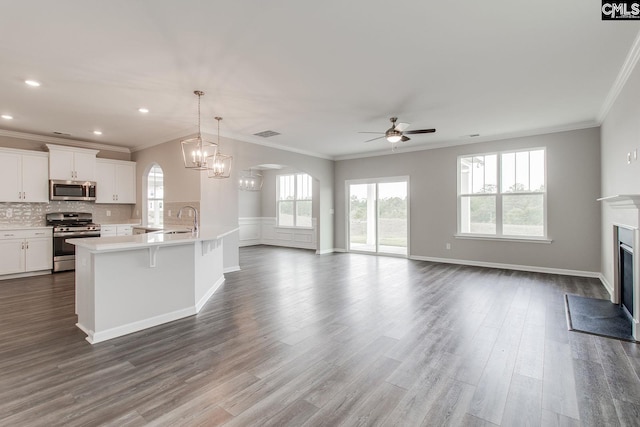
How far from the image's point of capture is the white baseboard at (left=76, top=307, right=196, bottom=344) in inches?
121

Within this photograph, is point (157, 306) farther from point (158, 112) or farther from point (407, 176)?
point (407, 176)

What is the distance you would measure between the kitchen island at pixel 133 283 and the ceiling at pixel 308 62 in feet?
6.25

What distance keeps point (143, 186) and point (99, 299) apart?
503 cm

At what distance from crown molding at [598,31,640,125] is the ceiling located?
0.06m

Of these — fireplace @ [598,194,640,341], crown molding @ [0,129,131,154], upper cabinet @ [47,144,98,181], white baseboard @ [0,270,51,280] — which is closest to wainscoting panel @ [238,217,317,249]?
crown molding @ [0,129,131,154]

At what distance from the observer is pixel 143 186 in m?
7.46

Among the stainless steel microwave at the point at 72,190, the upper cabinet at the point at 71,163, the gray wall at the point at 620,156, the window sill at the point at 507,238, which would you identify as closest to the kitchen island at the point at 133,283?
the stainless steel microwave at the point at 72,190

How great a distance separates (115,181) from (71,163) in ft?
2.98

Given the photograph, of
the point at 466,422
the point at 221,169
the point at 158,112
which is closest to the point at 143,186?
the point at 158,112

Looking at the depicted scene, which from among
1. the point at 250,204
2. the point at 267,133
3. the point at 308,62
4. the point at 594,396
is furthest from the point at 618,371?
the point at 250,204

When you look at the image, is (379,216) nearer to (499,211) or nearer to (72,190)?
(499,211)

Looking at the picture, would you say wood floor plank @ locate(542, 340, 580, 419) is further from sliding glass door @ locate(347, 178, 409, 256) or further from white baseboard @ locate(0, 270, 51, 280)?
white baseboard @ locate(0, 270, 51, 280)

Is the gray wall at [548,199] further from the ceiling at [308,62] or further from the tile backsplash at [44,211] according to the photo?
the tile backsplash at [44,211]

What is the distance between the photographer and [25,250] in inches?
233
